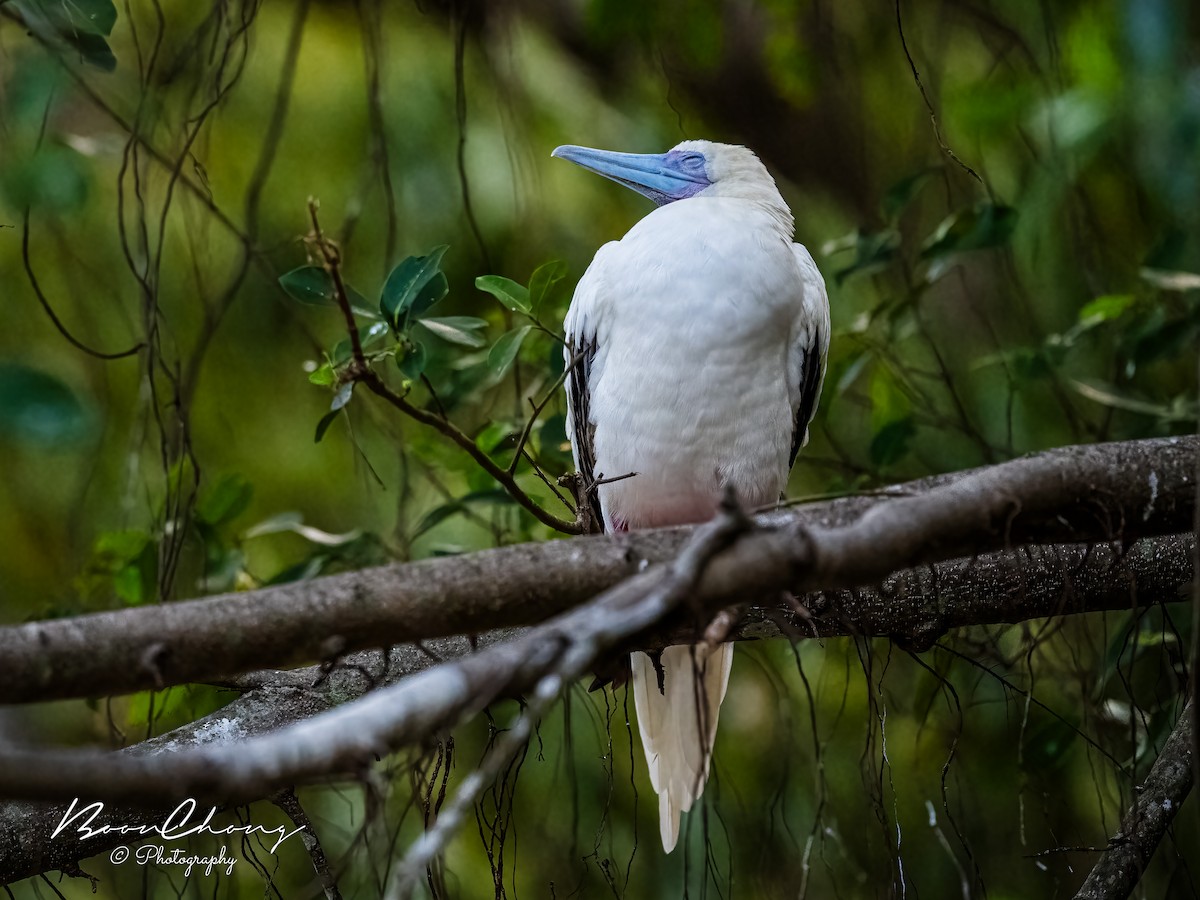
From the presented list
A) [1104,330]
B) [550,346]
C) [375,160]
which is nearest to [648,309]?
[550,346]

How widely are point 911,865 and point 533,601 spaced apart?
98.1 inches

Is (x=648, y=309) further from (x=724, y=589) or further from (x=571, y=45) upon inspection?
(x=571, y=45)

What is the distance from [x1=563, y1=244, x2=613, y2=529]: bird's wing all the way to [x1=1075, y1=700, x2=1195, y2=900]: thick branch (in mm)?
1291

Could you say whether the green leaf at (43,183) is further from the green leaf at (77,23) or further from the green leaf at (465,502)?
the green leaf at (465,502)

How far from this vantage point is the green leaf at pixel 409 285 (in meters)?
2.45

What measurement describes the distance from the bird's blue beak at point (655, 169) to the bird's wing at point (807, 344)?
0.42 meters

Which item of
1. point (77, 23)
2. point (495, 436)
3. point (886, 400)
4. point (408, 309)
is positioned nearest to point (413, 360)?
point (408, 309)

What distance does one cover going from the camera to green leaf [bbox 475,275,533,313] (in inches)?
103

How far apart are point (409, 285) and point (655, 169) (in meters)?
1.25

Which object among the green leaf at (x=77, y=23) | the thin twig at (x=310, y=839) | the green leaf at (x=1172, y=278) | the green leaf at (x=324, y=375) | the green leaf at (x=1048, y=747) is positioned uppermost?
the green leaf at (x=77, y=23)

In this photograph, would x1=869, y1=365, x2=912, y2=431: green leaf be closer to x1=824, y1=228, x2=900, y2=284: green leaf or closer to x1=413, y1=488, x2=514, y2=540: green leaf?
x1=824, y1=228, x2=900, y2=284: green leaf

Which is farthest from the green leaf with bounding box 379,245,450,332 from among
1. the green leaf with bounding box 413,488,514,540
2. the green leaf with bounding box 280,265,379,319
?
the green leaf with bounding box 413,488,514,540

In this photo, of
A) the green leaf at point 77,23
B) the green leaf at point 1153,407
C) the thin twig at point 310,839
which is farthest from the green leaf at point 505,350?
the green leaf at point 1153,407

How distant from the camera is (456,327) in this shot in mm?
2674
